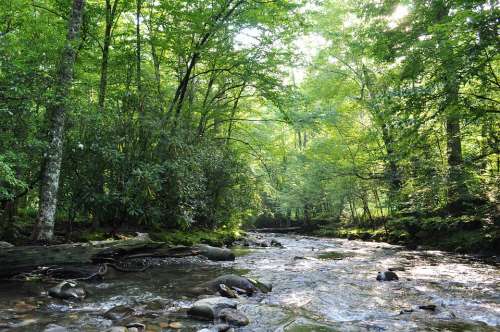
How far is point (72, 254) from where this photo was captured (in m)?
8.58

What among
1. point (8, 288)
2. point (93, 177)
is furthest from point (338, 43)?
point (8, 288)

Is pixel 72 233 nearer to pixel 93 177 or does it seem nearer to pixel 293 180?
pixel 93 177

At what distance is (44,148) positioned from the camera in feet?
28.2

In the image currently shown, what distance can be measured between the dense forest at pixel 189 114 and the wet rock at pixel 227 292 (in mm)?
4317

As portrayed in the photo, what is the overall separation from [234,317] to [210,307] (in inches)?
21.0

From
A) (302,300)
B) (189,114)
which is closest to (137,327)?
(302,300)

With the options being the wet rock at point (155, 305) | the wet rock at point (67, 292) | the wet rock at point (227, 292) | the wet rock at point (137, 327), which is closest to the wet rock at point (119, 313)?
the wet rock at point (155, 305)

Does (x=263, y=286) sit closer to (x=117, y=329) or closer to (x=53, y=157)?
(x=117, y=329)

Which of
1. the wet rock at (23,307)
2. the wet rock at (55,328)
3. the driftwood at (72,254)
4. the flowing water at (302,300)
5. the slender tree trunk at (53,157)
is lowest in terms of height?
the flowing water at (302,300)

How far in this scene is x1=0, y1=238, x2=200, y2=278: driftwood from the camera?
7.81 metres

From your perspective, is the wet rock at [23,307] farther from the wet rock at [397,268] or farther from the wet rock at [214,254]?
the wet rock at [397,268]

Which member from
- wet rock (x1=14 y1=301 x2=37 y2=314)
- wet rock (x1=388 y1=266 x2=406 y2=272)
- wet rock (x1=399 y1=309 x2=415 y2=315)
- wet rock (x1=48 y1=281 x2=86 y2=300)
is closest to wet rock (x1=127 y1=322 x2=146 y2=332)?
wet rock (x1=14 y1=301 x2=37 y2=314)

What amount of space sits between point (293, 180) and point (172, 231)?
21.1m

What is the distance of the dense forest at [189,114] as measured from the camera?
9188mm
